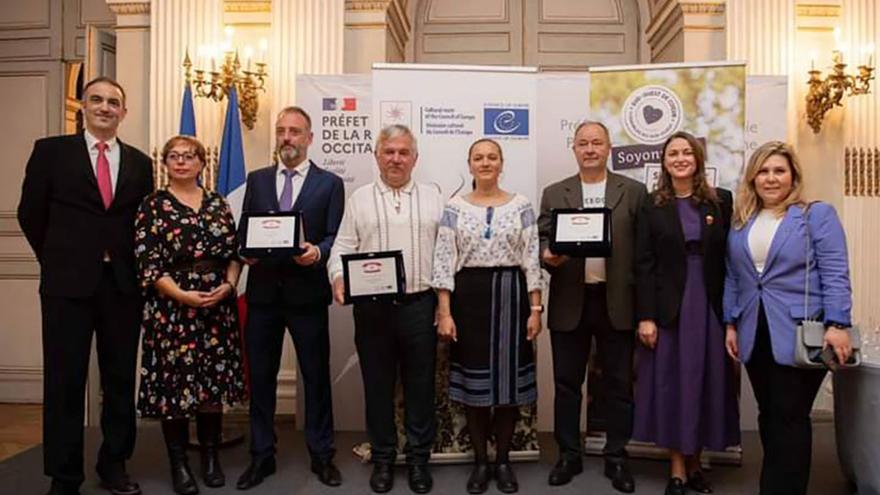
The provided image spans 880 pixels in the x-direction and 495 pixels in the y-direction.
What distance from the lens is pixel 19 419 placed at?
15.1 feet

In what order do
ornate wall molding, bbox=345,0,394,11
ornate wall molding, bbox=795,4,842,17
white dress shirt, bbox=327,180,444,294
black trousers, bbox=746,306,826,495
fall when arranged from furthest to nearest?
ornate wall molding, bbox=345,0,394,11 → ornate wall molding, bbox=795,4,842,17 → white dress shirt, bbox=327,180,444,294 → black trousers, bbox=746,306,826,495

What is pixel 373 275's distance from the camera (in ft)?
8.90

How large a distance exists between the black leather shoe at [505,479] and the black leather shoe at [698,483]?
28.0 inches

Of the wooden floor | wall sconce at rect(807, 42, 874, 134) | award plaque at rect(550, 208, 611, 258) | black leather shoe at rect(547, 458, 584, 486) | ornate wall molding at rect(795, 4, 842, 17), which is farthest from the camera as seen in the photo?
ornate wall molding at rect(795, 4, 842, 17)

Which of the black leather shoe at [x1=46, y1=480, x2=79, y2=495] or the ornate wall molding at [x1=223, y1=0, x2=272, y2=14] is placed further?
the ornate wall molding at [x1=223, y1=0, x2=272, y2=14]

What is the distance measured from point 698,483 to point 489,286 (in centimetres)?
119

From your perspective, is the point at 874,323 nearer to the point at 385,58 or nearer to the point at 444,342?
the point at 444,342

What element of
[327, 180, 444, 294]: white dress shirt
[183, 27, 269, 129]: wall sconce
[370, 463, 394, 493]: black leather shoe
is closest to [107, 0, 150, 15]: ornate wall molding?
[183, 27, 269, 129]: wall sconce

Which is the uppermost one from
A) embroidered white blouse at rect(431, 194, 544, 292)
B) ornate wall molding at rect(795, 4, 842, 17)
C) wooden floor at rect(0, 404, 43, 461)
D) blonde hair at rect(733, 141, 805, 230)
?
ornate wall molding at rect(795, 4, 842, 17)

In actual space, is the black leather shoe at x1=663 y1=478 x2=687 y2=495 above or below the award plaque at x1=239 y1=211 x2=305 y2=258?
below

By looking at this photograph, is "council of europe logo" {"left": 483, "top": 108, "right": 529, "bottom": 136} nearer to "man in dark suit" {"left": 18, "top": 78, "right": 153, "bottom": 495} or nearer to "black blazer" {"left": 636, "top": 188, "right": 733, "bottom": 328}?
"black blazer" {"left": 636, "top": 188, "right": 733, "bottom": 328}

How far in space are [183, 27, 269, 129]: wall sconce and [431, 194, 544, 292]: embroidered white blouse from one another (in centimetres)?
191

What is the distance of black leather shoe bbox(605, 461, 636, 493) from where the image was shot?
290cm

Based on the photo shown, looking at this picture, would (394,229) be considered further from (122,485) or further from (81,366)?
(122,485)
